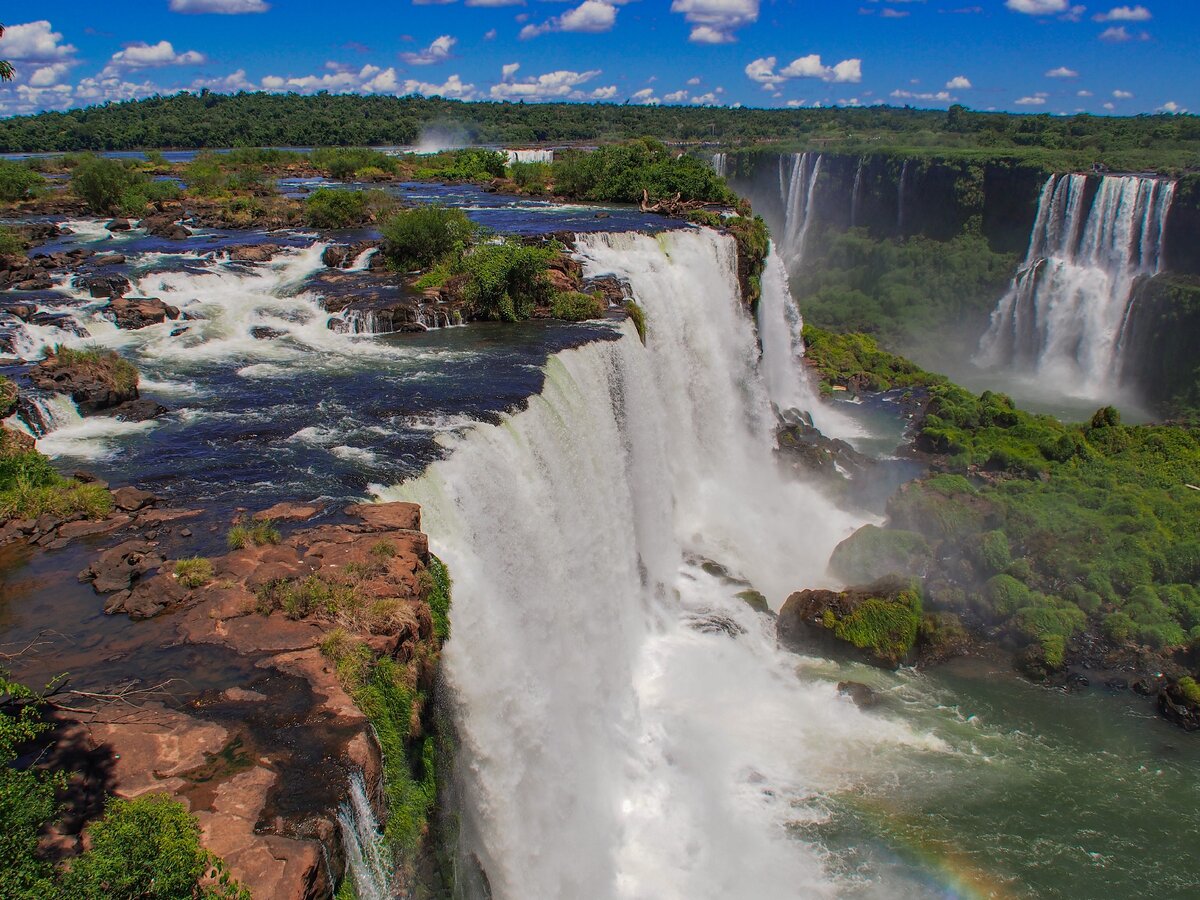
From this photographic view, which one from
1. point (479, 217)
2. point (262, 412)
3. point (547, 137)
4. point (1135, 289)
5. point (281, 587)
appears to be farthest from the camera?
point (547, 137)

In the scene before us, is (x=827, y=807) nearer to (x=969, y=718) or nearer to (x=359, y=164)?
(x=969, y=718)

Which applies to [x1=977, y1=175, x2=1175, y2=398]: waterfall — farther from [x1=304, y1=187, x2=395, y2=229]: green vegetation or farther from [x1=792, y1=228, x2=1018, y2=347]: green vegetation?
[x1=304, y1=187, x2=395, y2=229]: green vegetation

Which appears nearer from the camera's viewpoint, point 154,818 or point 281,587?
point 154,818

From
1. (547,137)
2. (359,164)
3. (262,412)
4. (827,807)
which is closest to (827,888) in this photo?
(827,807)

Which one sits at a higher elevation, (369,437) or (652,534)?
(369,437)

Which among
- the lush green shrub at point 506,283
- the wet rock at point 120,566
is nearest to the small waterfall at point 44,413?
the wet rock at point 120,566

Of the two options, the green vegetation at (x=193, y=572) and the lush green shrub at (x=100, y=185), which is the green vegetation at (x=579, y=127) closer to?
the lush green shrub at (x=100, y=185)

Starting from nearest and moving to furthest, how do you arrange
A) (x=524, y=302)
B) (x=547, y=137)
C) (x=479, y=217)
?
(x=524, y=302), (x=479, y=217), (x=547, y=137)
